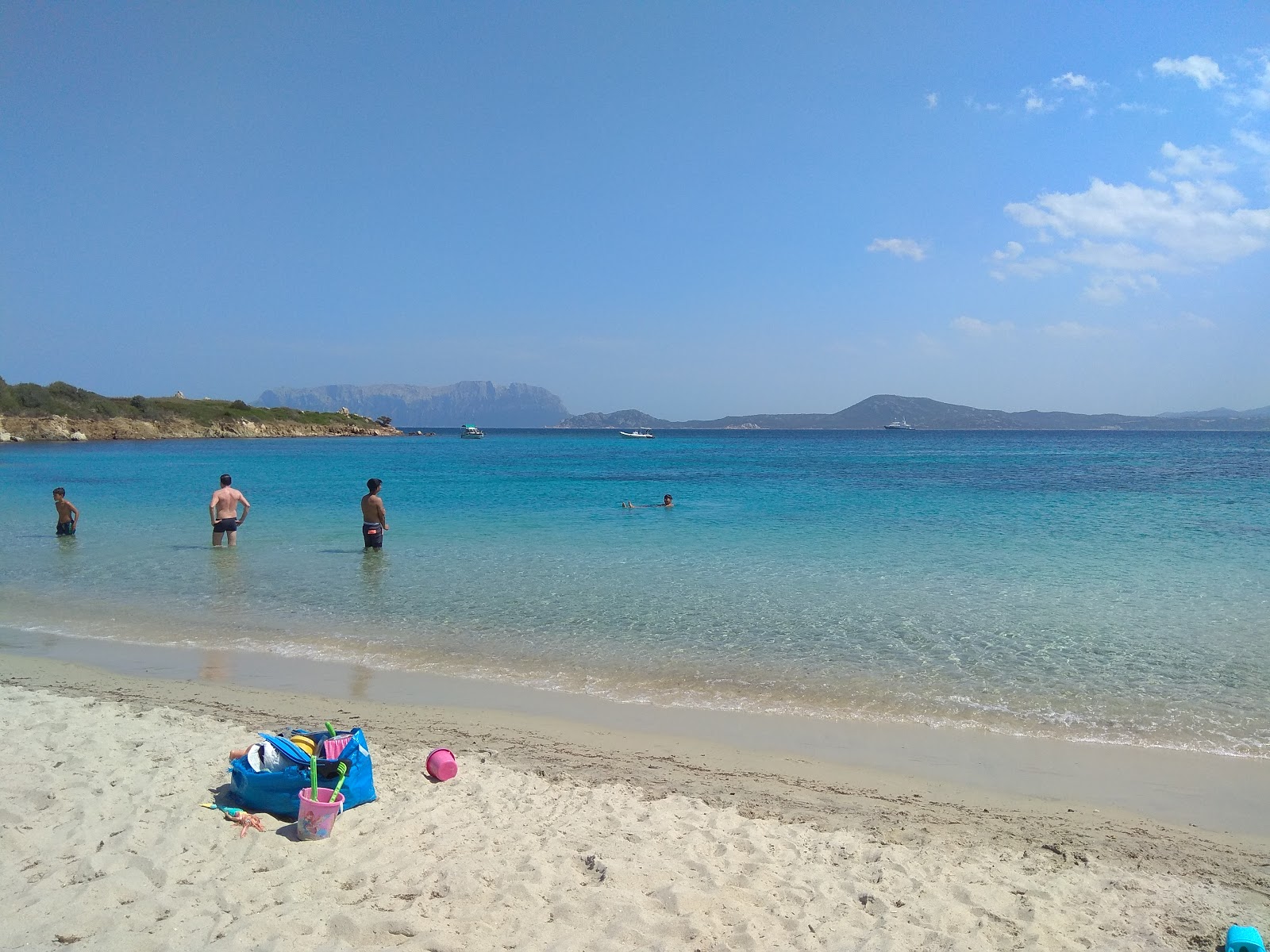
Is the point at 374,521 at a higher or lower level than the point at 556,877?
higher

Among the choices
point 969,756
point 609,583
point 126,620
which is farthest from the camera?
point 609,583

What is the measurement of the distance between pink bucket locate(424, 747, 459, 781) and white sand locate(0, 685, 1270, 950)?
0.43ft

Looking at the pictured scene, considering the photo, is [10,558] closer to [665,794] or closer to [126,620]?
[126,620]

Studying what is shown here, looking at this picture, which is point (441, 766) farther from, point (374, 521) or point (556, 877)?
point (374, 521)

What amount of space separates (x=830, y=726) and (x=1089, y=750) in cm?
218

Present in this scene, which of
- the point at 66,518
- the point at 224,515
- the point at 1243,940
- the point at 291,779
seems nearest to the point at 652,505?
the point at 224,515

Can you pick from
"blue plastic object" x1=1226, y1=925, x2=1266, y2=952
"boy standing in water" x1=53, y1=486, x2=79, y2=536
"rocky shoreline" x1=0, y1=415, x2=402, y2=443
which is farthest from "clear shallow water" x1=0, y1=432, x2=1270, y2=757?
"rocky shoreline" x1=0, y1=415, x2=402, y2=443

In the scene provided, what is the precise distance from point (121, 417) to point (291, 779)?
3777 inches

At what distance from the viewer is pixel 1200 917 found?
13.8ft

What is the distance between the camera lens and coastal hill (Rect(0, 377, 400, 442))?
76125 millimetres

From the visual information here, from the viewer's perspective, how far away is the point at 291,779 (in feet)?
16.5

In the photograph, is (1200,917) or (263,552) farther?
(263,552)

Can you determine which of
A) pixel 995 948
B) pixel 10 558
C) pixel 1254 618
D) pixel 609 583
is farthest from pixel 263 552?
pixel 1254 618

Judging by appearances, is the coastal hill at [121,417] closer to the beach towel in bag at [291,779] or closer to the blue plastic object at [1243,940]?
the beach towel in bag at [291,779]
